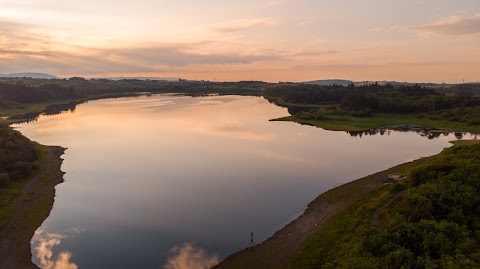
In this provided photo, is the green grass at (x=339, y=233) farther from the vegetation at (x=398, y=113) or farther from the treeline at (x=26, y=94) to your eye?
the treeline at (x=26, y=94)

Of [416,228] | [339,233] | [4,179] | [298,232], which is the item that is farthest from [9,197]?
[416,228]

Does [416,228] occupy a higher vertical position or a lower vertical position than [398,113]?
lower

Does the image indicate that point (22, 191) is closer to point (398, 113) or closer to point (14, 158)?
point (14, 158)

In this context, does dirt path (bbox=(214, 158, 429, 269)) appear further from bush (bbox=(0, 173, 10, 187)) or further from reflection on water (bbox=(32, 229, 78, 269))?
bush (bbox=(0, 173, 10, 187))

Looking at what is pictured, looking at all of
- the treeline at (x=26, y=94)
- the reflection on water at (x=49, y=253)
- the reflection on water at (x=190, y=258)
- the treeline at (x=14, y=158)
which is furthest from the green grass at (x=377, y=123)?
the treeline at (x=26, y=94)

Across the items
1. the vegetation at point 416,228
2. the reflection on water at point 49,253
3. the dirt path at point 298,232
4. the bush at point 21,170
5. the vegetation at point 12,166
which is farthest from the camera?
the bush at point 21,170

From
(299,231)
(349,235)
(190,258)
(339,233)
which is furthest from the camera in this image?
(299,231)

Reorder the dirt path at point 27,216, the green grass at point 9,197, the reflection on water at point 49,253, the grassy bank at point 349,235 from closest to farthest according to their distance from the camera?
the grassy bank at point 349,235 < the reflection on water at point 49,253 < the dirt path at point 27,216 < the green grass at point 9,197

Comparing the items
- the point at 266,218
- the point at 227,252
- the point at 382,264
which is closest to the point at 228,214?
the point at 266,218
